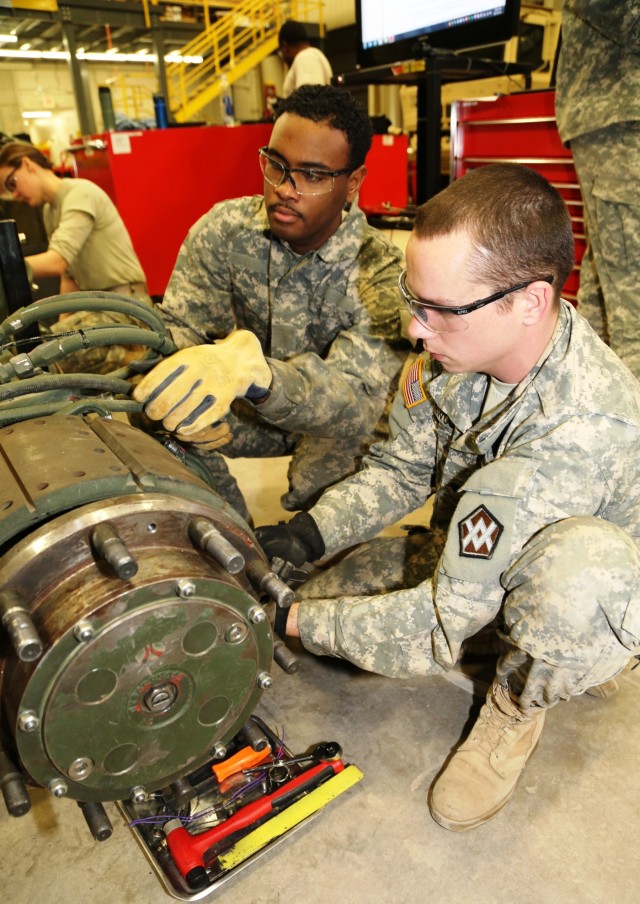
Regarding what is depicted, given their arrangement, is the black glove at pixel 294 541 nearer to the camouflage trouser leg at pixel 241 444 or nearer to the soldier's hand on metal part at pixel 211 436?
the soldier's hand on metal part at pixel 211 436

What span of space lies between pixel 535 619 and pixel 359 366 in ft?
3.09

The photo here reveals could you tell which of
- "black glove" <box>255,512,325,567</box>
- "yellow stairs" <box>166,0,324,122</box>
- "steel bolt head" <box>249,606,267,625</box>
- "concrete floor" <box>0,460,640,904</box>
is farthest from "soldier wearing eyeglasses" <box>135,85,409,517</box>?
"yellow stairs" <box>166,0,324,122</box>

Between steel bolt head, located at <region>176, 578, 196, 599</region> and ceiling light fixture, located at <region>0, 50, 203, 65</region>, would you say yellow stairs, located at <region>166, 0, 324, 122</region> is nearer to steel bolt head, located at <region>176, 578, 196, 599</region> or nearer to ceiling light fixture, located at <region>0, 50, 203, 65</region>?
ceiling light fixture, located at <region>0, 50, 203, 65</region>

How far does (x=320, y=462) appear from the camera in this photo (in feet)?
6.68

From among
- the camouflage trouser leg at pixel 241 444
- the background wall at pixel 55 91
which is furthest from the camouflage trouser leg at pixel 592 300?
the background wall at pixel 55 91

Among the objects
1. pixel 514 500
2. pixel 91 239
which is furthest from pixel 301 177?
pixel 91 239

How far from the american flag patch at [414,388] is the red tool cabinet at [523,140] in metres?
2.13

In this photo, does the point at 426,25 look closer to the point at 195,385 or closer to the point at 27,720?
the point at 195,385

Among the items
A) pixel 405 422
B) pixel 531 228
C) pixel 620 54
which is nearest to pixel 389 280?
pixel 405 422

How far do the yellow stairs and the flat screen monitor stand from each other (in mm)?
5616

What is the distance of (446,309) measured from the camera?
114cm

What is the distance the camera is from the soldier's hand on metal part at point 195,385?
1258 millimetres

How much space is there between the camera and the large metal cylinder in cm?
83

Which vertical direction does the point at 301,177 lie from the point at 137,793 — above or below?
above
